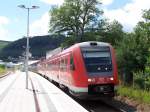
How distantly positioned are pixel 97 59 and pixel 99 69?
0.59 m

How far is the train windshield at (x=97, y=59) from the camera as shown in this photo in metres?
20.9

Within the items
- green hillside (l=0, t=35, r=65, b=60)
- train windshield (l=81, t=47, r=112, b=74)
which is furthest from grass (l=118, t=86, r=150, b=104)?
green hillside (l=0, t=35, r=65, b=60)

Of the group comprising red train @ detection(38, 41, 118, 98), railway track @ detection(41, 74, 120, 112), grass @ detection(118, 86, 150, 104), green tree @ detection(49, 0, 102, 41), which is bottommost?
railway track @ detection(41, 74, 120, 112)

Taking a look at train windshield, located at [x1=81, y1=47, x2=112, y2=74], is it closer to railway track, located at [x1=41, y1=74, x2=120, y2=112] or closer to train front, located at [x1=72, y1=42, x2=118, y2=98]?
train front, located at [x1=72, y1=42, x2=118, y2=98]

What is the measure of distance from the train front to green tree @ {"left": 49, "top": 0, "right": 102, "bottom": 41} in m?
49.3

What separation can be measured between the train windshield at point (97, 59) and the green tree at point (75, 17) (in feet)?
162

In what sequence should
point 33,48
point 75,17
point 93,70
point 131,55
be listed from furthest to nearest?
point 33,48
point 75,17
point 131,55
point 93,70

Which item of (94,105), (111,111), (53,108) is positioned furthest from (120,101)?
(53,108)

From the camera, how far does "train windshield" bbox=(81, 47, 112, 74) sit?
20875 millimetres

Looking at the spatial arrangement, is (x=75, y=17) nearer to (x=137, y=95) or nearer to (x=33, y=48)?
(x=137, y=95)

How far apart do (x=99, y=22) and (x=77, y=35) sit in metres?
5.72

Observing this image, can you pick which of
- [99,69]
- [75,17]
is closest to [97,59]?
[99,69]

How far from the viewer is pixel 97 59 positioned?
21219 millimetres

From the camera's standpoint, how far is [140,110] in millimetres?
17469
